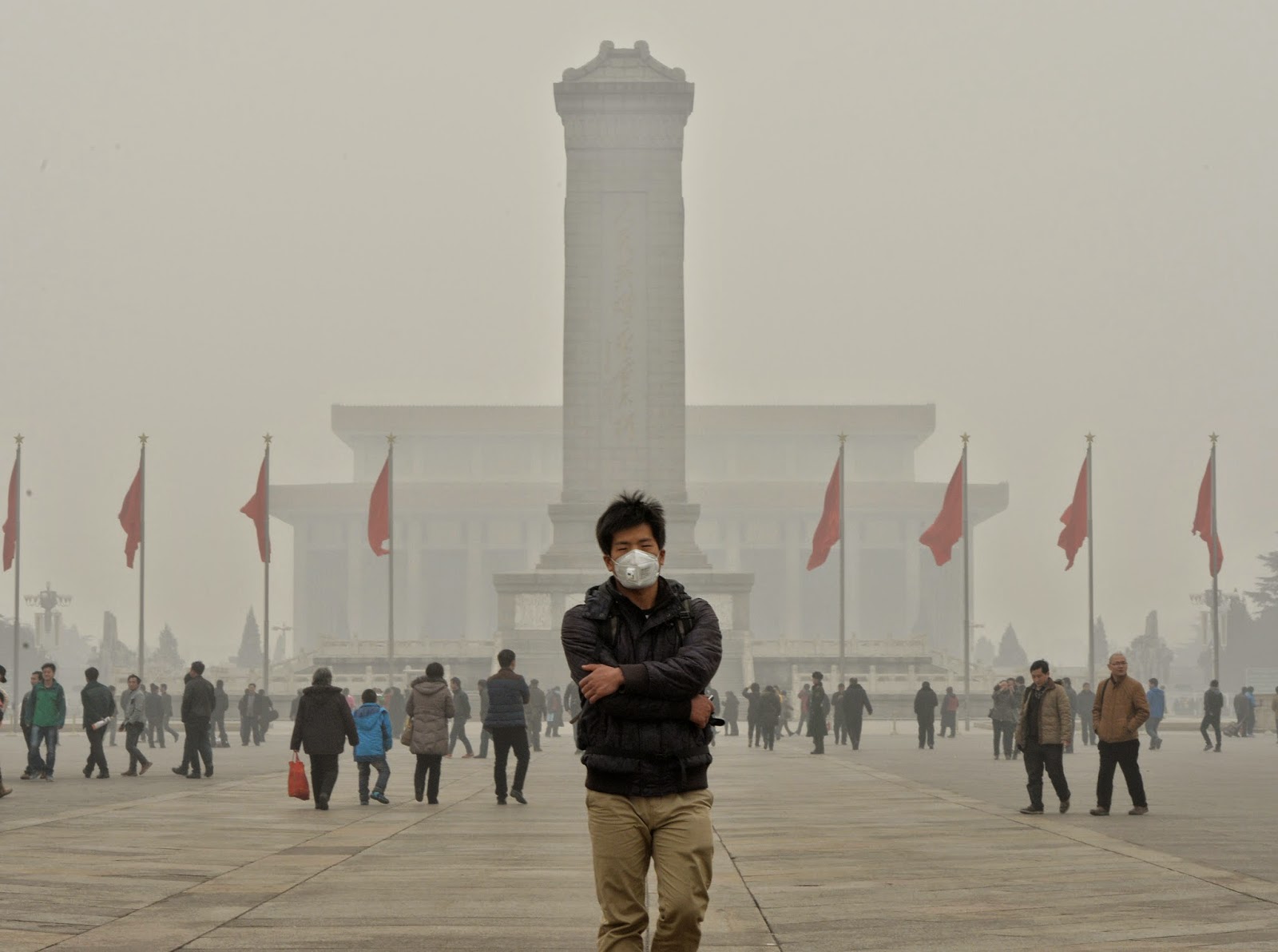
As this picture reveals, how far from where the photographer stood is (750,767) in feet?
113

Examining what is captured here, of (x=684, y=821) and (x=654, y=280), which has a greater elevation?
(x=654, y=280)

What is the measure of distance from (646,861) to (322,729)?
15.5 meters

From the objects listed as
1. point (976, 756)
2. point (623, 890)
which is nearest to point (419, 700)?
point (623, 890)

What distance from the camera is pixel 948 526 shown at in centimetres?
6141

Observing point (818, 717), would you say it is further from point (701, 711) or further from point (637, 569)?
point (637, 569)

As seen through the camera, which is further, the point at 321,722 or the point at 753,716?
the point at 753,716

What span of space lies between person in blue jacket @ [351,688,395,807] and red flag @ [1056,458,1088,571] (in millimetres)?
37942

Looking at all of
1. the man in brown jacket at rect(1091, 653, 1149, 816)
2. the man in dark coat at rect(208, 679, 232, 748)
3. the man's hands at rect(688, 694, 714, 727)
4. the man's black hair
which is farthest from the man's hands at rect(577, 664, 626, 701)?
the man in dark coat at rect(208, 679, 232, 748)

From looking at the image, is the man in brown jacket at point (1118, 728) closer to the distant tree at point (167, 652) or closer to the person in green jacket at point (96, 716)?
the person in green jacket at point (96, 716)

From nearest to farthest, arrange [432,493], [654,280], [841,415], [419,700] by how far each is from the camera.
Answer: [419,700], [654,280], [432,493], [841,415]

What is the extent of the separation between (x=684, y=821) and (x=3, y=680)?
2266cm

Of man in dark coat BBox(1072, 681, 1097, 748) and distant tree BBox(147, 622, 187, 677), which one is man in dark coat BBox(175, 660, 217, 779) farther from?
distant tree BBox(147, 622, 187, 677)

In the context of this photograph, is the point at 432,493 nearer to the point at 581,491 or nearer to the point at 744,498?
the point at 744,498

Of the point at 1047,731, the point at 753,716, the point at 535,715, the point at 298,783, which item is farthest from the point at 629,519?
the point at 753,716
